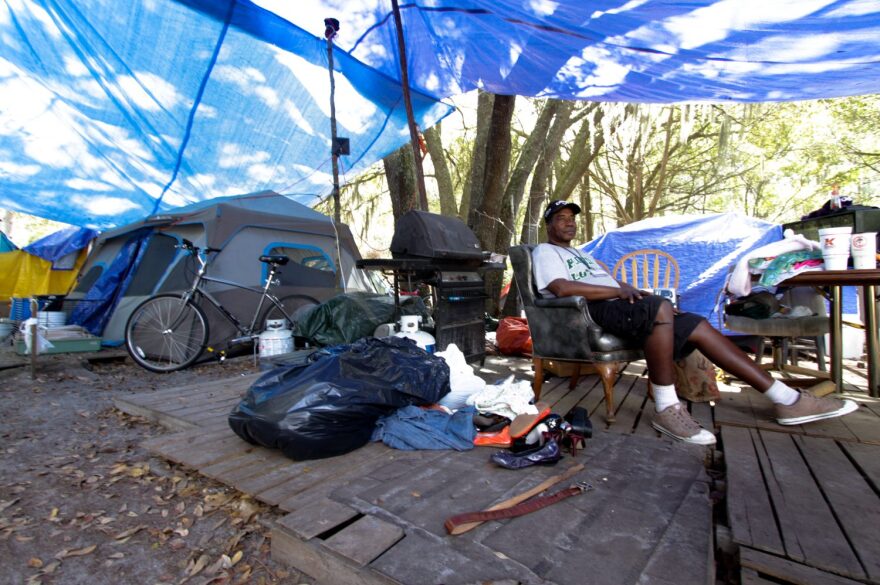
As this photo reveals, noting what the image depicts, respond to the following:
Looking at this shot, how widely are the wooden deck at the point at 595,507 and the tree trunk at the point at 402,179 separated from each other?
4434 millimetres

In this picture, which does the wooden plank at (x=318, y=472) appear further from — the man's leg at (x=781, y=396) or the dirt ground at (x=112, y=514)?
the man's leg at (x=781, y=396)

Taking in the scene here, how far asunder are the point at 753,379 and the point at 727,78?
9.83 ft

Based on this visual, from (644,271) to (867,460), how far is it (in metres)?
3.49

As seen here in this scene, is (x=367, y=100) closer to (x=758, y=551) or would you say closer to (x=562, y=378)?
(x=562, y=378)

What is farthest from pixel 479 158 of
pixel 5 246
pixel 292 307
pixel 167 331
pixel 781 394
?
pixel 5 246

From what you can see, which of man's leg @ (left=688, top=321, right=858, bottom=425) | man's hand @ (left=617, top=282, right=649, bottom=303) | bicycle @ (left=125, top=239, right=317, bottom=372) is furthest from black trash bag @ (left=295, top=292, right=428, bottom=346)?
man's leg @ (left=688, top=321, right=858, bottom=425)

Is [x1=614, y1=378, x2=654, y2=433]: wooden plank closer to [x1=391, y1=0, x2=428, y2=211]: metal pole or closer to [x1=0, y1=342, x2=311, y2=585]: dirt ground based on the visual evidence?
[x1=0, y1=342, x2=311, y2=585]: dirt ground

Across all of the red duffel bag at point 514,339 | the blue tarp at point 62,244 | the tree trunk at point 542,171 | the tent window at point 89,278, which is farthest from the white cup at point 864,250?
the blue tarp at point 62,244

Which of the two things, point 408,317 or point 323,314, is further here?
point 323,314

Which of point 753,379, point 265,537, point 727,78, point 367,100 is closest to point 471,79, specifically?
point 367,100

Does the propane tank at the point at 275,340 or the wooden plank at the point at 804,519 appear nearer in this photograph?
the wooden plank at the point at 804,519

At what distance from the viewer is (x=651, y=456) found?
2.03 meters

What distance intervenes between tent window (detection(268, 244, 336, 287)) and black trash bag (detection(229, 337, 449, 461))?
11.7ft

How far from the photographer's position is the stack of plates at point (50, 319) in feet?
16.2
